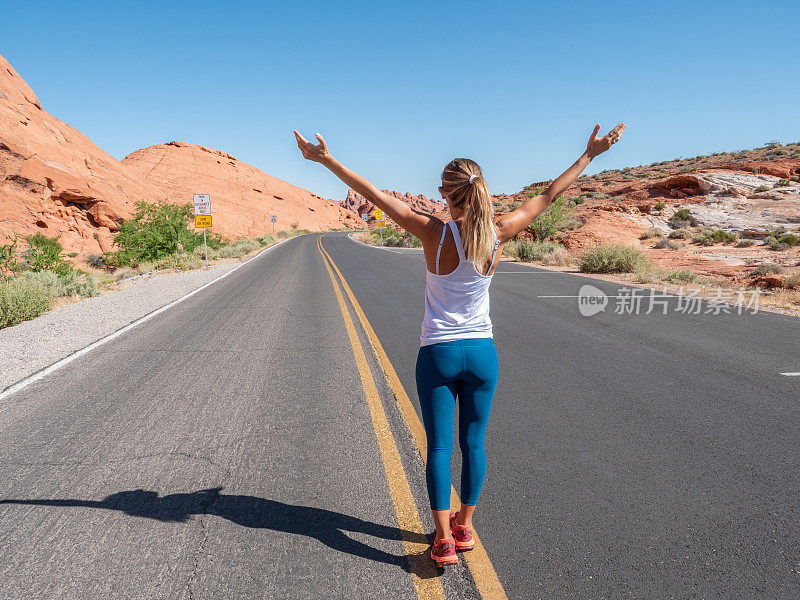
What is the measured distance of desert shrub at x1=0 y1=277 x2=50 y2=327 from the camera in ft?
31.1

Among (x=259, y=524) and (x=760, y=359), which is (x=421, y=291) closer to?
(x=760, y=359)

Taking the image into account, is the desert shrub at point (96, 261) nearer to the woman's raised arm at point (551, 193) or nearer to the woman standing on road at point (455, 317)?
the woman standing on road at point (455, 317)

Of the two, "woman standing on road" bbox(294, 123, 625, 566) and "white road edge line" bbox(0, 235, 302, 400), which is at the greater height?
"woman standing on road" bbox(294, 123, 625, 566)

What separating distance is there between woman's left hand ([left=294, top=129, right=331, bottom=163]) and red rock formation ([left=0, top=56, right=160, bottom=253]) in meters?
31.8

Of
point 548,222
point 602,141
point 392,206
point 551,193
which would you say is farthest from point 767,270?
point 392,206

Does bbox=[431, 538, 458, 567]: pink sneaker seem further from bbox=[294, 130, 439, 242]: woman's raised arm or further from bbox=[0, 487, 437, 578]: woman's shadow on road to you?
bbox=[294, 130, 439, 242]: woman's raised arm

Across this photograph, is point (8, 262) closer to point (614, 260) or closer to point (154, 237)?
point (154, 237)

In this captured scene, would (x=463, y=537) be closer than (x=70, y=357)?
Yes

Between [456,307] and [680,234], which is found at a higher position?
[680,234]

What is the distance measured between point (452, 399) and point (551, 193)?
1.17 m

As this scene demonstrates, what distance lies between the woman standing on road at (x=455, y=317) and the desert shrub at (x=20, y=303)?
32.9 feet

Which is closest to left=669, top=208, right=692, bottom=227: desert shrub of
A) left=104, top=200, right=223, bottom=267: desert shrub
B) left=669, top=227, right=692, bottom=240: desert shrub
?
left=669, top=227, right=692, bottom=240: desert shrub

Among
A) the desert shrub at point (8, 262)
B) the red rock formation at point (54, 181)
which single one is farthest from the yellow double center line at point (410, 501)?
the red rock formation at point (54, 181)

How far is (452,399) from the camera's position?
7.97 feet
